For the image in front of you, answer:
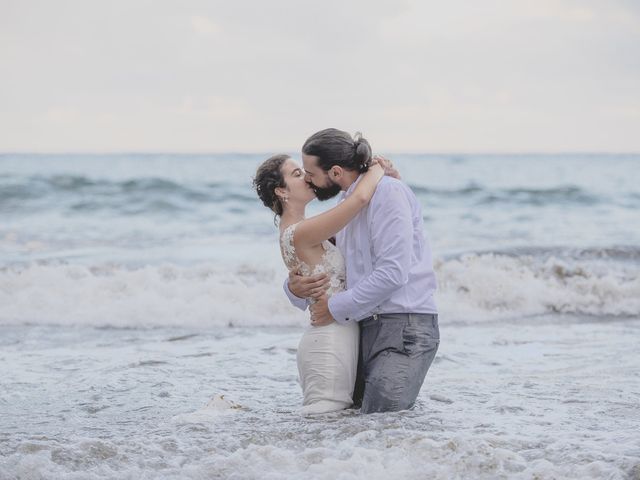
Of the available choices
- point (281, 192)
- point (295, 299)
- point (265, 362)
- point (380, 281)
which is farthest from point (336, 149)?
point (265, 362)

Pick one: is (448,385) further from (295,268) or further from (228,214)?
(228,214)

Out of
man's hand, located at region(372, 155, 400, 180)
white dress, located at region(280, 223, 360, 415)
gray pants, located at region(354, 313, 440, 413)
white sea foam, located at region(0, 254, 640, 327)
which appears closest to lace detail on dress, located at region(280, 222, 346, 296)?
white dress, located at region(280, 223, 360, 415)

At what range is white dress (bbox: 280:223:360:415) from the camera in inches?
190

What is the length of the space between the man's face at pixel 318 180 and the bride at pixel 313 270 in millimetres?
55

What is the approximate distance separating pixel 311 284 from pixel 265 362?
2605 millimetres

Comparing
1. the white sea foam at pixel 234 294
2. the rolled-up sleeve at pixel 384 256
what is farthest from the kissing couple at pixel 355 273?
the white sea foam at pixel 234 294

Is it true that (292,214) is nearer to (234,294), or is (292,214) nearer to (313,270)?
(313,270)

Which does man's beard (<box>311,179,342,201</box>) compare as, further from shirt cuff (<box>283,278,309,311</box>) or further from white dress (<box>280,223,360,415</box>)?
shirt cuff (<box>283,278,309,311</box>)

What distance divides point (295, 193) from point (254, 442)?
1448 mm

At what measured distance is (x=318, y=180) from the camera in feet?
15.8

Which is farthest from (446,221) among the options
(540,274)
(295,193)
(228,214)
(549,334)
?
(295,193)

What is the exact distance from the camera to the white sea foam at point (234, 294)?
9.95 metres

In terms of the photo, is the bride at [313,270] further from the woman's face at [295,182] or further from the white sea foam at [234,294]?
the white sea foam at [234,294]

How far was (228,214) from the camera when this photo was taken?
72.6 feet
